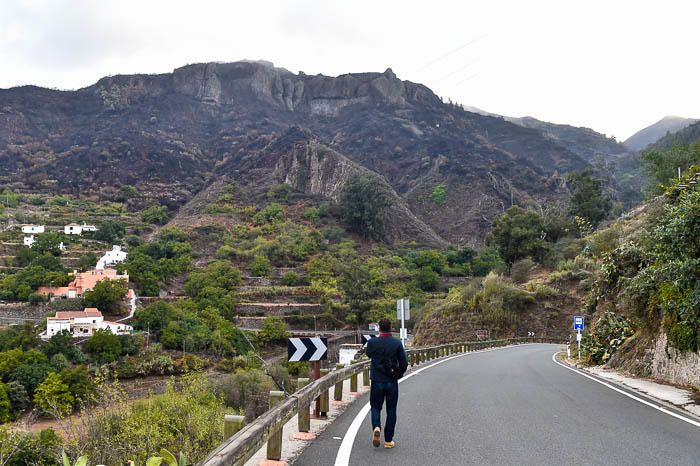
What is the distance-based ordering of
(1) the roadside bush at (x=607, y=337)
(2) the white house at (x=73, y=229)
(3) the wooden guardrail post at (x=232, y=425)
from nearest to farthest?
1. (3) the wooden guardrail post at (x=232, y=425)
2. (1) the roadside bush at (x=607, y=337)
3. (2) the white house at (x=73, y=229)

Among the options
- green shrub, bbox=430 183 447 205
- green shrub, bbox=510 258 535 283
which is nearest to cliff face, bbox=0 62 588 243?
green shrub, bbox=430 183 447 205

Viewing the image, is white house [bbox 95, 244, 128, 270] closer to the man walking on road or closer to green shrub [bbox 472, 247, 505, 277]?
green shrub [bbox 472, 247, 505, 277]

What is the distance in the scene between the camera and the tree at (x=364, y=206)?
360 ft

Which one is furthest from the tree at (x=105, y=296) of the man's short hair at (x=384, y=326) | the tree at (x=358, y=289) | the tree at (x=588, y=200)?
the man's short hair at (x=384, y=326)

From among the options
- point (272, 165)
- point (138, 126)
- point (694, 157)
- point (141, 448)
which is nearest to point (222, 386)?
point (141, 448)

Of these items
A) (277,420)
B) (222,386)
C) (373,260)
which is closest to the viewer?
(277,420)

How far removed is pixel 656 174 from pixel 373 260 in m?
45.6

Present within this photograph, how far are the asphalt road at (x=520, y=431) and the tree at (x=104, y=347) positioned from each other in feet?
149

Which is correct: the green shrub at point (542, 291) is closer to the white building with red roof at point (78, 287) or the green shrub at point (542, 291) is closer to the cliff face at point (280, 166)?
the white building with red roof at point (78, 287)

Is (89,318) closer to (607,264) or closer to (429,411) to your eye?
(607,264)

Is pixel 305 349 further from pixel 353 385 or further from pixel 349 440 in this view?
pixel 353 385

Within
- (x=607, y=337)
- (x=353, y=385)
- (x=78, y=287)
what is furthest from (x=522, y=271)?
(x=78, y=287)

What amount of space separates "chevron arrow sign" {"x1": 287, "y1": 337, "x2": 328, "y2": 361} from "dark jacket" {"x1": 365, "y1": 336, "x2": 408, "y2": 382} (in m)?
1.87

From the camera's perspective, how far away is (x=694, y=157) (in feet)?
163
